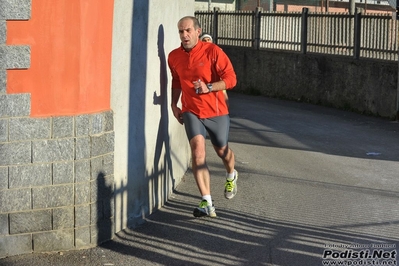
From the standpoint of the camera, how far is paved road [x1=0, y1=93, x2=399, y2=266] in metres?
7.01

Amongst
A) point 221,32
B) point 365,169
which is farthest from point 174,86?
point 221,32

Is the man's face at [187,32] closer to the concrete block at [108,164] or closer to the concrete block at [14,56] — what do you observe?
the concrete block at [108,164]

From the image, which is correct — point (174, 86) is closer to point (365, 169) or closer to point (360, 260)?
point (360, 260)

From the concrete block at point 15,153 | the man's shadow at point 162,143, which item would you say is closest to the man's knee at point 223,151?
the man's shadow at point 162,143

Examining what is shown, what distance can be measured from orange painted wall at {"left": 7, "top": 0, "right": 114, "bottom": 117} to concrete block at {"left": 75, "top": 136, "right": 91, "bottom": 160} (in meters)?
0.24

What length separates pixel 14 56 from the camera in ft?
22.0

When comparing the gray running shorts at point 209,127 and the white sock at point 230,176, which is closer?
the gray running shorts at point 209,127

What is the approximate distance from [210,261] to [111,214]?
1.14 metres

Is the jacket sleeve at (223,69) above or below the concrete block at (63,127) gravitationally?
above

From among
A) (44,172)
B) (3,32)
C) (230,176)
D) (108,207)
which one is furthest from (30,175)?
(230,176)

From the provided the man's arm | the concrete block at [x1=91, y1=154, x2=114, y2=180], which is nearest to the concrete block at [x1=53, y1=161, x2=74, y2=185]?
the concrete block at [x1=91, y1=154, x2=114, y2=180]

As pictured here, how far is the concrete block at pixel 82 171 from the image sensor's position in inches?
279

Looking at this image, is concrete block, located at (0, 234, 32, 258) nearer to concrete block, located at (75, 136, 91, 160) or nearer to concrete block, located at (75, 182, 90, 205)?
concrete block, located at (75, 182, 90, 205)

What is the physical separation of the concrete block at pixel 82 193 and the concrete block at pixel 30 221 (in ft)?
0.88
